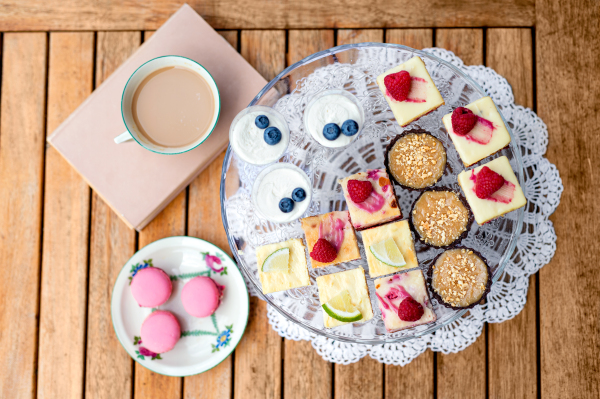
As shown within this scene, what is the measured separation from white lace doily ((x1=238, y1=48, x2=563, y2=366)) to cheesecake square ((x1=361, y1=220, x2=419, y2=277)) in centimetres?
39

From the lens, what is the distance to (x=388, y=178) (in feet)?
5.57

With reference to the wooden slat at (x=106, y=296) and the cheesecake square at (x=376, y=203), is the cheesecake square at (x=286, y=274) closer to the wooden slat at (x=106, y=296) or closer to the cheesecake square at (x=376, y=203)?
the cheesecake square at (x=376, y=203)

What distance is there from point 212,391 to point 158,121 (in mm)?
1239

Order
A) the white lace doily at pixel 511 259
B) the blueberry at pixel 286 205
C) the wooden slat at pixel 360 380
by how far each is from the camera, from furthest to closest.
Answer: the wooden slat at pixel 360 380 < the white lace doily at pixel 511 259 < the blueberry at pixel 286 205

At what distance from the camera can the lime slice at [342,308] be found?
1620 mm

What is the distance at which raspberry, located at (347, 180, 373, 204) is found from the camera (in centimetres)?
161

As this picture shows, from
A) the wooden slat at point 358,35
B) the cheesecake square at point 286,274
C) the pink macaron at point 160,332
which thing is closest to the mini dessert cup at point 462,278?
the cheesecake square at point 286,274

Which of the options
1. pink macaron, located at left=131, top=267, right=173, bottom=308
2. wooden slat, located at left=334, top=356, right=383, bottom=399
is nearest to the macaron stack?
pink macaron, located at left=131, top=267, right=173, bottom=308

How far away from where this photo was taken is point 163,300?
1892mm

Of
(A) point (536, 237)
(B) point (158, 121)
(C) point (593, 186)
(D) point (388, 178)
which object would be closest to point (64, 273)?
(B) point (158, 121)

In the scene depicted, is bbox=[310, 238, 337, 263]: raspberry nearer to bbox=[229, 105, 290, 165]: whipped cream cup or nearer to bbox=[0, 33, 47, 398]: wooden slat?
bbox=[229, 105, 290, 165]: whipped cream cup

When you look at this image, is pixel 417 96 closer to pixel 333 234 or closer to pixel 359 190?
pixel 359 190

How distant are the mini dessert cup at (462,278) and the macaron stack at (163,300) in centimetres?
95

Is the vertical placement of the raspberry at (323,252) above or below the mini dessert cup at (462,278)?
above
